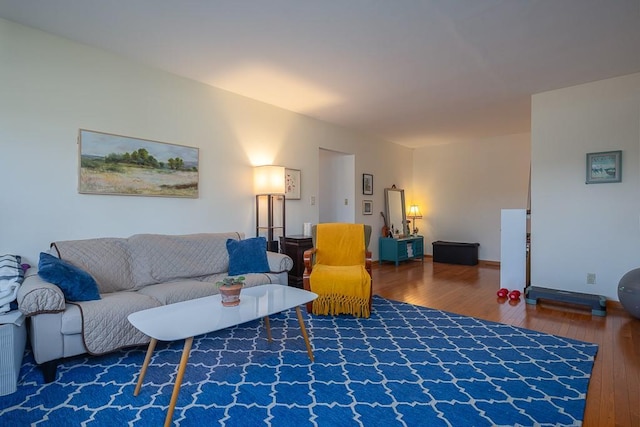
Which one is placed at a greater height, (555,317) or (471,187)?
(471,187)

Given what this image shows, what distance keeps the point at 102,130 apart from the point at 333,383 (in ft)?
9.94

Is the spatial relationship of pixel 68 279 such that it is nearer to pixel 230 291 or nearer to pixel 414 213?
pixel 230 291

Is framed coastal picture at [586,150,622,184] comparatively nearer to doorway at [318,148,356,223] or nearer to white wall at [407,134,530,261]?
white wall at [407,134,530,261]

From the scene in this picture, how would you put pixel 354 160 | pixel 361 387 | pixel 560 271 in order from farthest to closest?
1. pixel 354 160
2. pixel 560 271
3. pixel 361 387

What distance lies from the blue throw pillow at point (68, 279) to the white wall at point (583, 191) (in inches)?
189

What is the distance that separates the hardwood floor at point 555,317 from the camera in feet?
6.28

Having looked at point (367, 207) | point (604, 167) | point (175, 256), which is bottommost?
point (175, 256)

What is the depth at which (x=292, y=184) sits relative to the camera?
16.0 feet

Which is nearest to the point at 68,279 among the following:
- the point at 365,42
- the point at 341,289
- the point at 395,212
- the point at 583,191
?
the point at 341,289

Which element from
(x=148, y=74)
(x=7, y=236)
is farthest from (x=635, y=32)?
(x=7, y=236)

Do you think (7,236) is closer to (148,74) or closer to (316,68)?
(148,74)

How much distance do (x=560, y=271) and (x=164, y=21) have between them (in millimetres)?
5007

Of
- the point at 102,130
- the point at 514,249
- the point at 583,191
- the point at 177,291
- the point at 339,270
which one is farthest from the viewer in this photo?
the point at 514,249

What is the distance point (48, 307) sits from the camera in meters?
2.09
